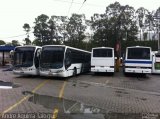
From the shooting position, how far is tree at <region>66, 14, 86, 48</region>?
270ft

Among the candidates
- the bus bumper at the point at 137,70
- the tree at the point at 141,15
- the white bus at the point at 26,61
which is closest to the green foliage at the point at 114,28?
the tree at the point at 141,15

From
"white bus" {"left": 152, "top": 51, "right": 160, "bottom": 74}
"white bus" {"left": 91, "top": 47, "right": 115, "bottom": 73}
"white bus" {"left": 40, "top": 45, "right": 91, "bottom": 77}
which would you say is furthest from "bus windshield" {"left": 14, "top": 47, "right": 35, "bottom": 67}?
"white bus" {"left": 152, "top": 51, "right": 160, "bottom": 74}

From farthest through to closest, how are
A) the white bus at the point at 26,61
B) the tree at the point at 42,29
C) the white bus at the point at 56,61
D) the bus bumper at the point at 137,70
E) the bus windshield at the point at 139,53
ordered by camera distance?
1. the tree at the point at 42,29
2. the bus windshield at the point at 139,53
3. the bus bumper at the point at 137,70
4. the white bus at the point at 26,61
5. the white bus at the point at 56,61

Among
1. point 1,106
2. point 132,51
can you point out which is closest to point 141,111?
point 1,106

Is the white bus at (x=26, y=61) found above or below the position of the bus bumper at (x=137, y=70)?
above

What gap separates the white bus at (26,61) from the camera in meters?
27.0

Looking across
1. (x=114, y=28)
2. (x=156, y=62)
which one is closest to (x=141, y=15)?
(x=114, y=28)

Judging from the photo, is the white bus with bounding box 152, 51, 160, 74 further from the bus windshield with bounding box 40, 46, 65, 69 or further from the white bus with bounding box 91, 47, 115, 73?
the bus windshield with bounding box 40, 46, 65, 69

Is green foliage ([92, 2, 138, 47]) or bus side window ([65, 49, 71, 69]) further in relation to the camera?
green foliage ([92, 2, 138, 47])

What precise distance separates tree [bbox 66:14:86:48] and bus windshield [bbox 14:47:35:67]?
5424 centimetres

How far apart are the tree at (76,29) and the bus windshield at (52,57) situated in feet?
181

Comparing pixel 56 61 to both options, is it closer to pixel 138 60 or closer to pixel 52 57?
pixel 52 57

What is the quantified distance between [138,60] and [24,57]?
10.6 metres

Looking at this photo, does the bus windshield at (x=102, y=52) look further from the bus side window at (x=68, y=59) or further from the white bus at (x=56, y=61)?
the bus side window at (x=68, y=59)
